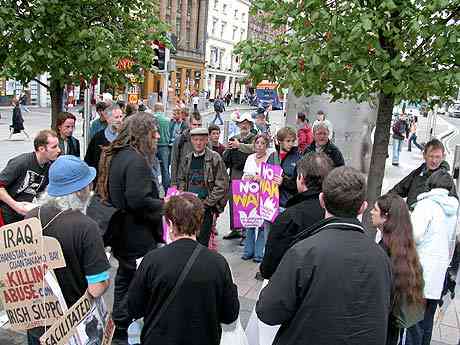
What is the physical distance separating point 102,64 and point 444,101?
3688 millimetres

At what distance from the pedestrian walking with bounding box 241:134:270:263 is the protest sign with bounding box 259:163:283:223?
19 cm

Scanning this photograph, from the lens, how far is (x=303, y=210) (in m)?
3.21

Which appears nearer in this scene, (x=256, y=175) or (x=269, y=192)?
(x=269, y=192)

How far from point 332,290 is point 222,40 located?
7098 cm

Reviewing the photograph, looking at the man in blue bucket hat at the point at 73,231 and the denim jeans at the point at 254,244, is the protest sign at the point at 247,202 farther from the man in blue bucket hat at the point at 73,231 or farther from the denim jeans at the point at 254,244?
the man in blue bucket hat at the point at 73,231

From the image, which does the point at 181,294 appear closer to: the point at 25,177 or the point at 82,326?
the point at 82,326

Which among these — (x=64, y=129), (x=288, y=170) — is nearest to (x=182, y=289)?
(x=288, y=170)

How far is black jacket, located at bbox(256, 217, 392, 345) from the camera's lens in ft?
7.31

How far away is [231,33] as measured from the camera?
7300 cm

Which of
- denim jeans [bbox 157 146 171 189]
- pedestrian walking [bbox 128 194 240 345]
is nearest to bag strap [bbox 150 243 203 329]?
pedestrian walking [bbox 128 194 240 345]

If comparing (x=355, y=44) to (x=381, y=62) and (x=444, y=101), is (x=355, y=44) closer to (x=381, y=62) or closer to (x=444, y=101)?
(x=381, y=62)

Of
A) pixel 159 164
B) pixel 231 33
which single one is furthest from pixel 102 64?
pixel 231 33

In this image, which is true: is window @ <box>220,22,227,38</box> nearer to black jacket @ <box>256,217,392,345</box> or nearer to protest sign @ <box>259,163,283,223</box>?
protest sign @ <box>259,163,283,223</box>

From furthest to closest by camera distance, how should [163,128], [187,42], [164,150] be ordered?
[187,42] → [164,150] → [163,128]
